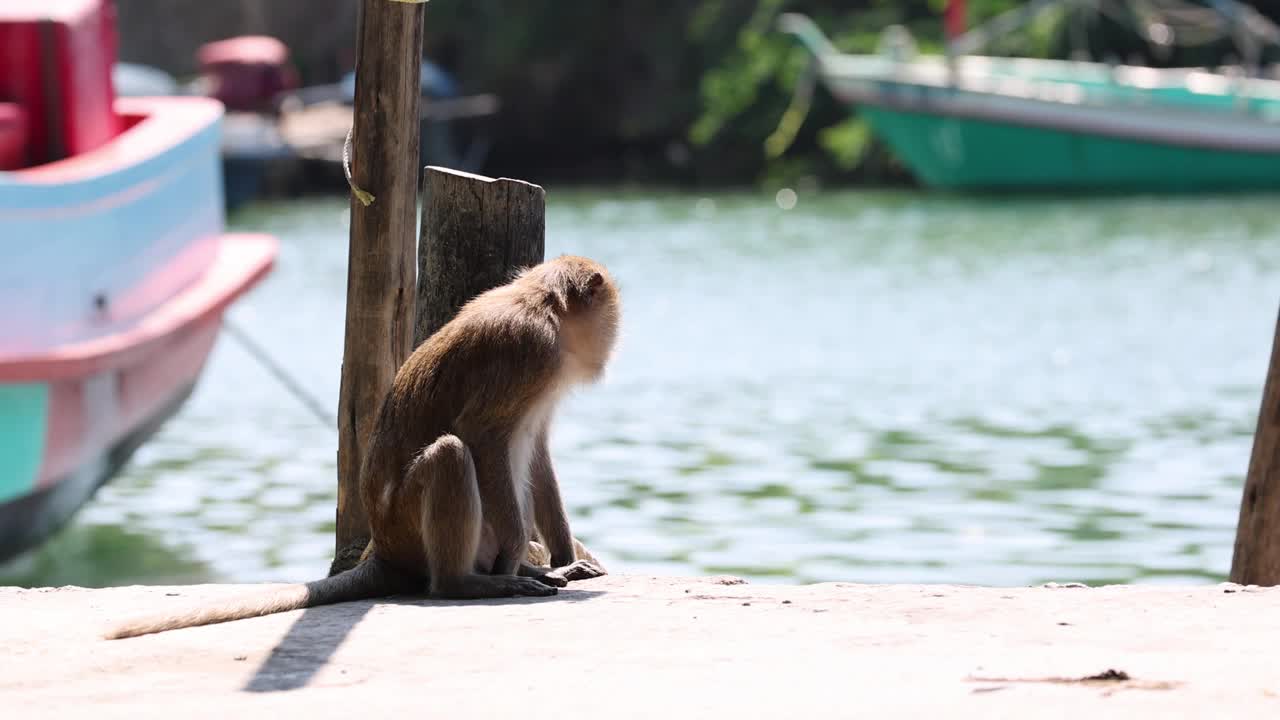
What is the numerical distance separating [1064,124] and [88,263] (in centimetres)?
1971

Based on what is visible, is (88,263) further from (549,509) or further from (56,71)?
(549,509)

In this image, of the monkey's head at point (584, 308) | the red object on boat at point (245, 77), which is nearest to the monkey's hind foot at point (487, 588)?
the monkey's head at point (584, 308)

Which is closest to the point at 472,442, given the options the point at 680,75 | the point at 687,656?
the point at 687,656

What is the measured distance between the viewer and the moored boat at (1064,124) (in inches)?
1011

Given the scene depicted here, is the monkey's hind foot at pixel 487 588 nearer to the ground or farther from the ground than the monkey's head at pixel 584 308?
nearer to the ground

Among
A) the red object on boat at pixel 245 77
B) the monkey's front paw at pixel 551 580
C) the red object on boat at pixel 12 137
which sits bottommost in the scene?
the red object on boat at pixel 245 77

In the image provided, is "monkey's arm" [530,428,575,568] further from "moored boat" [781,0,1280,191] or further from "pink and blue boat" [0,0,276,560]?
"moored boat" [781,0,1280,191]

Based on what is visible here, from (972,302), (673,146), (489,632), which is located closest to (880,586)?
(489,632)

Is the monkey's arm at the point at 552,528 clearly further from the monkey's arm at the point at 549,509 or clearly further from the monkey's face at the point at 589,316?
the monkey's face at the point at 589,316

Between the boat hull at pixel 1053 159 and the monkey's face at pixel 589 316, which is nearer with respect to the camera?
the monkey's face at pixel 589 316

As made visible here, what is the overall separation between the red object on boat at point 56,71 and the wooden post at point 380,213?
434 centimetres

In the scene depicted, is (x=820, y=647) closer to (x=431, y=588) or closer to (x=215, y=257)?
(x=431, y=588)

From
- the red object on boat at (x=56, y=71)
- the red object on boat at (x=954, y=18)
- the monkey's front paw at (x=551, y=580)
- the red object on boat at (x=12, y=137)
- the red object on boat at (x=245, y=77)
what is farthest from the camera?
the red object on boat at (x=245, y=77)

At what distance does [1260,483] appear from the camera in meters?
5.59
